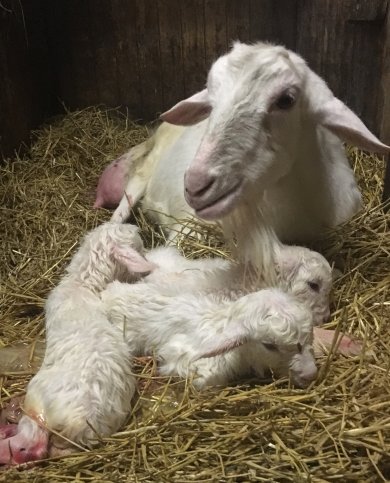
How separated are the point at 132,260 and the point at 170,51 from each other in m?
2.37

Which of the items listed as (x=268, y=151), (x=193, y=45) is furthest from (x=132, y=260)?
(x=193, y=45)

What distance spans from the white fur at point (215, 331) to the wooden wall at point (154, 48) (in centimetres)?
193

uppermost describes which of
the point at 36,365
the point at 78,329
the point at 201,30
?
the point at 201,30

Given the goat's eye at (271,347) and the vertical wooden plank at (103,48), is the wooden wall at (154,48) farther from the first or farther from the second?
the goat's eye at (271,347)

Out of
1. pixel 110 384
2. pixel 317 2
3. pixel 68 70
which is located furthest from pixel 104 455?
pixel 68 70

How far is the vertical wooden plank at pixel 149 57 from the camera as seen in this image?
493 cm

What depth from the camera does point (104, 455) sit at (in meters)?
2.37

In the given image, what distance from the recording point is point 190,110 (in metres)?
3.49

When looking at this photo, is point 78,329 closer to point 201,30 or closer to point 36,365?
point 36,365

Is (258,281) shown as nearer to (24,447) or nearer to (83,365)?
(83,365)

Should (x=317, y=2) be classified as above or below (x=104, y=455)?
above

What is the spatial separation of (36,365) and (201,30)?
9.61ft

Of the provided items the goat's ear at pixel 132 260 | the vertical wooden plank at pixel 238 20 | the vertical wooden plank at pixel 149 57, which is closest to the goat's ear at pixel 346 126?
the goat's ear at pixel 132 260

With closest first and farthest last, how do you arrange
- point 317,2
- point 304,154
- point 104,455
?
1. point 104,455
2. point 304,154
3. point 317,2
